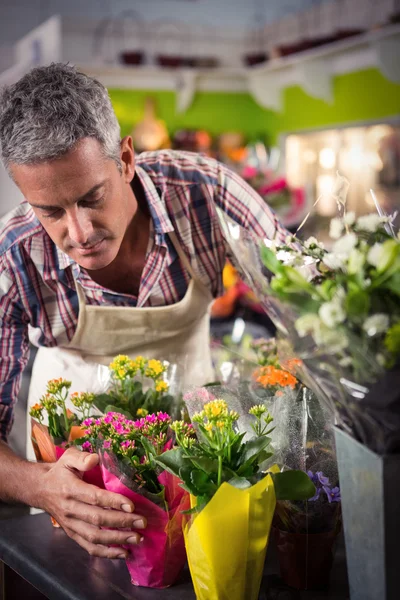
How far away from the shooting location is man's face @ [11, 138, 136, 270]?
1.39 m

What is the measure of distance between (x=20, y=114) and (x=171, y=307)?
2.15 ft

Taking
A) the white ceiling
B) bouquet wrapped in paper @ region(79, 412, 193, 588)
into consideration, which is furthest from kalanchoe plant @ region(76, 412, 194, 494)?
the white ceiling

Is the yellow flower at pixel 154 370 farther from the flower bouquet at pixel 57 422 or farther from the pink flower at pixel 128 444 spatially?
the pink flower at pixel 128 444

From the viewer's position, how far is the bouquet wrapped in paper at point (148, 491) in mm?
1092

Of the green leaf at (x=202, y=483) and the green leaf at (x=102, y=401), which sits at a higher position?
the green leaf at (x=202, y=483)

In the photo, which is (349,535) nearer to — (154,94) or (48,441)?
(48,441)

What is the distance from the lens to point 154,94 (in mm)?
6891

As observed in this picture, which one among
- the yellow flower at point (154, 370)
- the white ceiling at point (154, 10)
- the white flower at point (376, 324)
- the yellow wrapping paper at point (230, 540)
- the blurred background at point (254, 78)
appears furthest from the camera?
the white ceiling at point (154, 10)

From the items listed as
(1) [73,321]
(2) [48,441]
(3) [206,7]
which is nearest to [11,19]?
(3) [206,7]

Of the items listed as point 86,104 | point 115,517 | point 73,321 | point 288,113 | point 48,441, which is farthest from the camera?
point 288,113

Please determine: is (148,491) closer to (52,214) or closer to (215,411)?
(215,411)

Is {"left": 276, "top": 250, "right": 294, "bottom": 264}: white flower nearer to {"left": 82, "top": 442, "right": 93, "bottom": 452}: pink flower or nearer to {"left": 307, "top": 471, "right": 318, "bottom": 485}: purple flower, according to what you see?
{"left": 307, "top": 471, "right": 318, "bottom": 485}: purple flower

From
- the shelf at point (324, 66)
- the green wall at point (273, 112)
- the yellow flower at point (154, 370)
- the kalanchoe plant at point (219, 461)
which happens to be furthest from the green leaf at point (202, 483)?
the green wall at point (273, 112)

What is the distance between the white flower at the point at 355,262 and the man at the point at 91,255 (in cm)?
49
